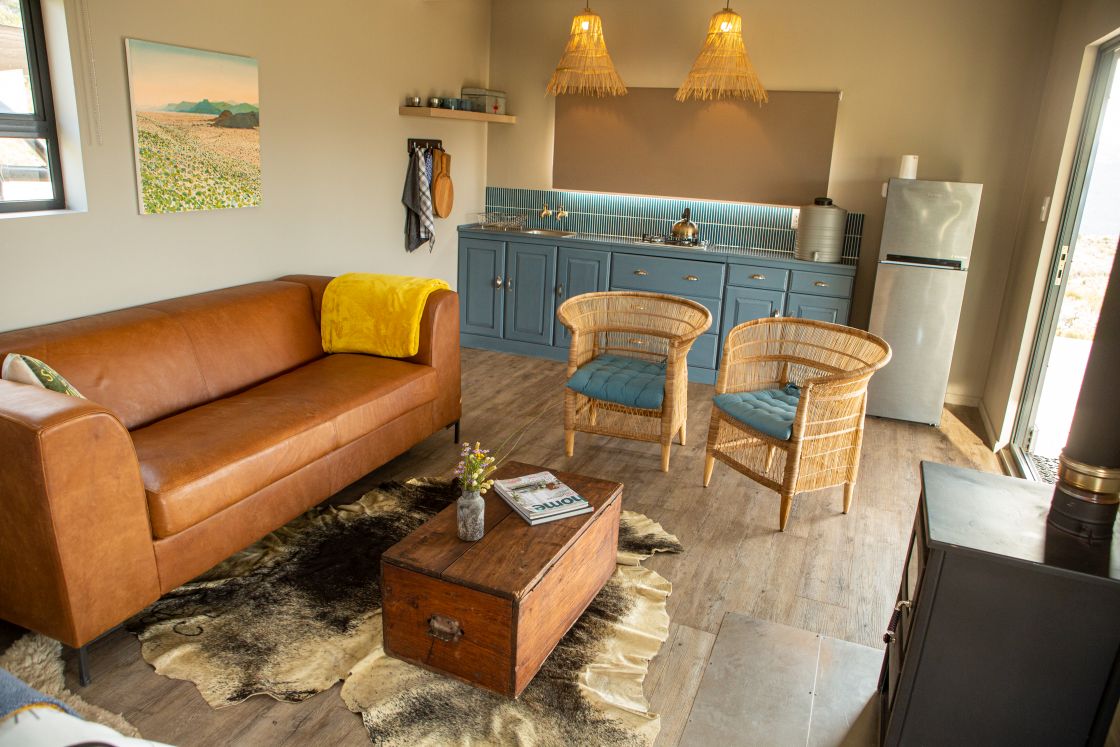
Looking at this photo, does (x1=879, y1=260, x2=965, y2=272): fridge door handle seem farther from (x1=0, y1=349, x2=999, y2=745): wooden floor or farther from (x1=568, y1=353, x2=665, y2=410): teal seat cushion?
(x1=568, y1=353, x2=665, y2=410): teal seat cushion

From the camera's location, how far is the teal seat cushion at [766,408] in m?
3.17

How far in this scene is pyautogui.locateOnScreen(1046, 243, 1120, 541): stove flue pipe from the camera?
1598 mm

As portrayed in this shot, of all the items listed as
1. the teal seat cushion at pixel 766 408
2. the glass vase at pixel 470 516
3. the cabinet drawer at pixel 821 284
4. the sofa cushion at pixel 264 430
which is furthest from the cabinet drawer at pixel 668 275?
the glass vase at pixel 470 516

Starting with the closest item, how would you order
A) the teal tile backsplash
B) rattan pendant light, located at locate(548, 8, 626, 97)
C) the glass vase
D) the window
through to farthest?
the glass vase < the window < rattan pendant light, located at locate(548, 8, 626, 97) < the teal tile backsplash

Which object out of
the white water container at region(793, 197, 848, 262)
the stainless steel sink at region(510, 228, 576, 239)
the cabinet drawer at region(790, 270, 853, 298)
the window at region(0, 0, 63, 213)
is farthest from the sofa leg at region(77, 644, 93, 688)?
the white water container at region(793, 197, 848, 262)

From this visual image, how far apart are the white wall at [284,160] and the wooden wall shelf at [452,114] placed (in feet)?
0.33

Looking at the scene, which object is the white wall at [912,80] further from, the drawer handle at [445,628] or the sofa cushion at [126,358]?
the drawer handle at [445,628]

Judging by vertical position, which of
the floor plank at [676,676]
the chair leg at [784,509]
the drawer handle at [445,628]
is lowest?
the floor plank at [676,676]

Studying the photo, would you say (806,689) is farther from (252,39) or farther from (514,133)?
(514,133)

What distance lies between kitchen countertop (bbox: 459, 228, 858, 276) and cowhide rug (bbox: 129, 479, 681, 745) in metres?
2.65

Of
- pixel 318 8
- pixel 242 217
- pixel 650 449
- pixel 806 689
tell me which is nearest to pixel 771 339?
pixel 650 449

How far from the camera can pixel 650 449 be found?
4.07 meters

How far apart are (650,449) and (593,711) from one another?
6.78 ft

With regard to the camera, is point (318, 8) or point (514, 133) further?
point (514, 133)
